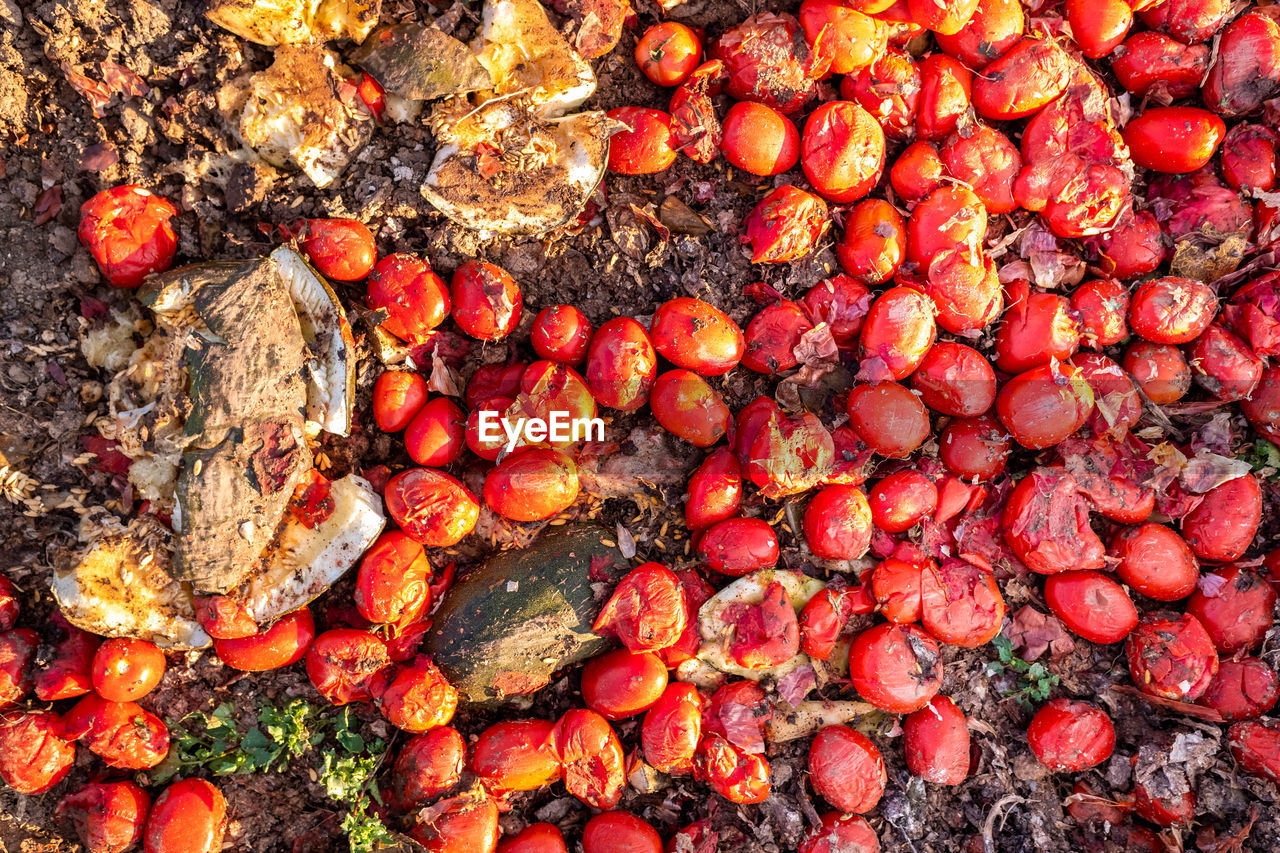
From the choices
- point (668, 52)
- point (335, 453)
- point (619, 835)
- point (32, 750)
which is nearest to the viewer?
point (32, 750)

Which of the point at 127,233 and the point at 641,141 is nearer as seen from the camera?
the point at 127,233

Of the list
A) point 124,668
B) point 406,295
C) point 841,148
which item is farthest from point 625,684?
point 841,148

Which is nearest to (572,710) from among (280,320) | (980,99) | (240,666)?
(240,666)

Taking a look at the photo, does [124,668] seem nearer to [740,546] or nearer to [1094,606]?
[740,546]

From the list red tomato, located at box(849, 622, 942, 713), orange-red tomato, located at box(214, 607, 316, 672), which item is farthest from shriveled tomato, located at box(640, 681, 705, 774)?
orange-red tomato, located at box(214, 607, 316, 672)

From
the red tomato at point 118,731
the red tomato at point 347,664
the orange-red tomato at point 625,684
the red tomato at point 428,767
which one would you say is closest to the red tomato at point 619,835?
the orange-red tomato at point 625,684

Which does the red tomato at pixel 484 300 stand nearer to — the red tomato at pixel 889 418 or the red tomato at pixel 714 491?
the red tomato at pixel 714 491
